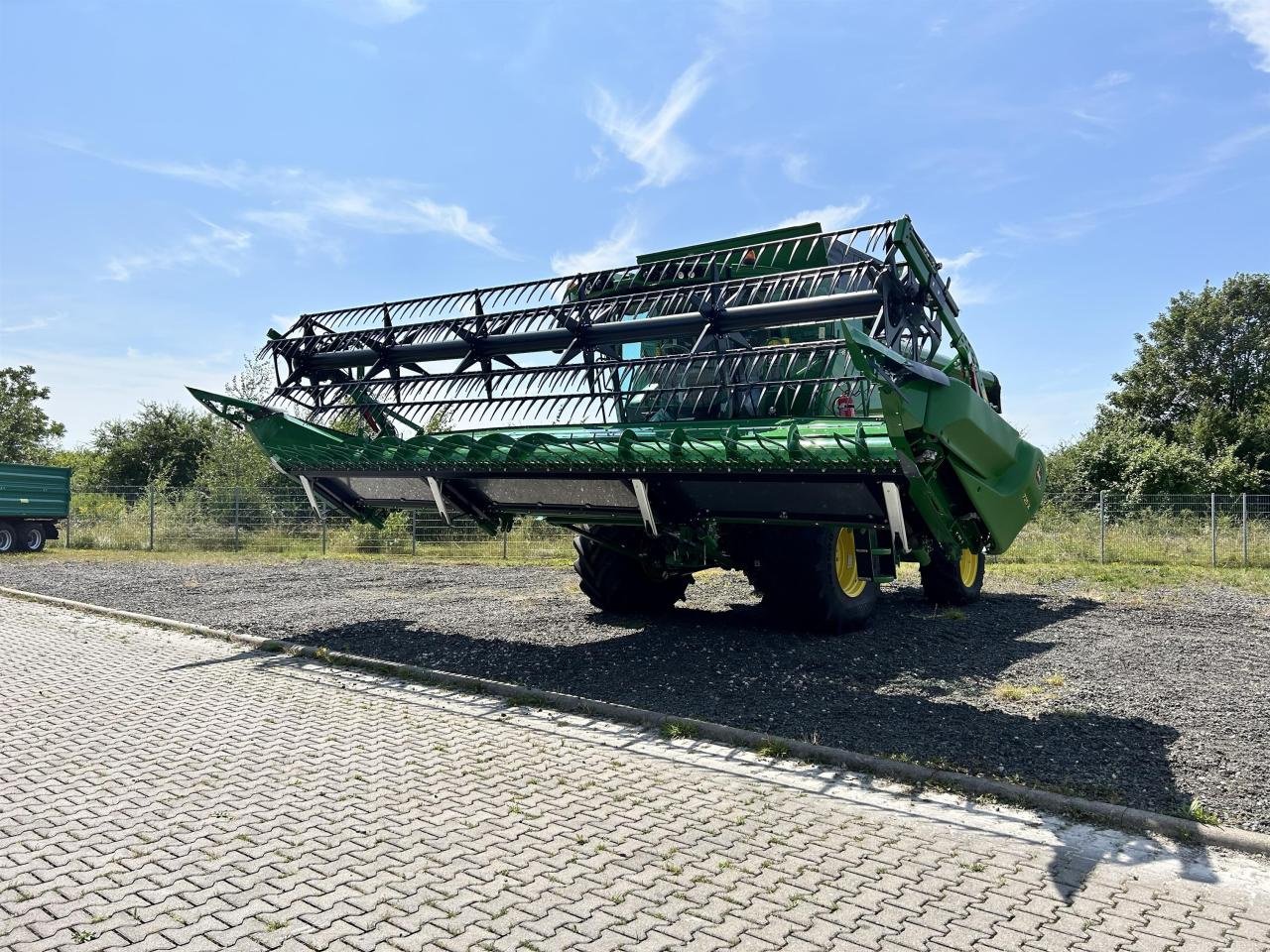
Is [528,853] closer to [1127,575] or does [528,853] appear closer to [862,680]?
[862,680]

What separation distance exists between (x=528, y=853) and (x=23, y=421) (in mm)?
48984

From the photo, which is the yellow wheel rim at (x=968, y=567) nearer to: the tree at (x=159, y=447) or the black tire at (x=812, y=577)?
the black tire at (x=812, y=577)

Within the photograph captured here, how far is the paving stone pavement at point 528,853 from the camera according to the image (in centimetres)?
329

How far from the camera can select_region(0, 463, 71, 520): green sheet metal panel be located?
78.3 feet

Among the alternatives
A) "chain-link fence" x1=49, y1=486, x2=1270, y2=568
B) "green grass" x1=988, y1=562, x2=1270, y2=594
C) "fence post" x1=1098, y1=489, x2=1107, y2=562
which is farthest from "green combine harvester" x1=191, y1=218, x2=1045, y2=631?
"fence post" x1=1098, y1=489, x2=1107, y2=562

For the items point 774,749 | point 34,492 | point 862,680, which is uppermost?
point 34,492

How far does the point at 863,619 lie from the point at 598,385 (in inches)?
126

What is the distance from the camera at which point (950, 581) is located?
10555 millimetres

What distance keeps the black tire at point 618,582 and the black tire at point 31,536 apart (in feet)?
68.8

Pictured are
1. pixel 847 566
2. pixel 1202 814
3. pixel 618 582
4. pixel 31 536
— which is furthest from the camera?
pixel 31 536

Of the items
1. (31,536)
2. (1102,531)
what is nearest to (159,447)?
(31,536)

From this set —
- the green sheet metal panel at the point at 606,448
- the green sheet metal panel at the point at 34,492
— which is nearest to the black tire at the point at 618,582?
the green sheet metal panel at the point at 606,448

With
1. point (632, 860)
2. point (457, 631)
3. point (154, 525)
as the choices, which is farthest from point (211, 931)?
point (154, 525)

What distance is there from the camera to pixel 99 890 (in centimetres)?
365
